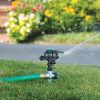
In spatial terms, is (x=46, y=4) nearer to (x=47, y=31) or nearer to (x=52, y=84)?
(x=47, y=31)

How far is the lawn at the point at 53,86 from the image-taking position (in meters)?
5.65

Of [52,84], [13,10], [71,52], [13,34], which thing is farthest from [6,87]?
[13,10]

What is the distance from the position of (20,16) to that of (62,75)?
6.62 meters

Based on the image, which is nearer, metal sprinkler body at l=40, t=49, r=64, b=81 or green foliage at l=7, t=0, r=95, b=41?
metal sprinkler body at l=40, t=49, r=64, b=81

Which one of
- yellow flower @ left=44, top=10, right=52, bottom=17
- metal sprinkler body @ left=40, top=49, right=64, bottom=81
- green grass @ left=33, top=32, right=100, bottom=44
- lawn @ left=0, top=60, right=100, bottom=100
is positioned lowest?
green grass @ left=33, top=32, right=100, bottom=44

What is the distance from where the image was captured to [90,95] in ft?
19.0

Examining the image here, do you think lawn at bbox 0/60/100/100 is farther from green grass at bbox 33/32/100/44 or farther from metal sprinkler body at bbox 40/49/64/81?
green grass at bbox 33/32/100/44

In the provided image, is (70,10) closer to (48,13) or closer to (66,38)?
(48,13)

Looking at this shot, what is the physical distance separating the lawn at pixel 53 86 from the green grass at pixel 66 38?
495 cm

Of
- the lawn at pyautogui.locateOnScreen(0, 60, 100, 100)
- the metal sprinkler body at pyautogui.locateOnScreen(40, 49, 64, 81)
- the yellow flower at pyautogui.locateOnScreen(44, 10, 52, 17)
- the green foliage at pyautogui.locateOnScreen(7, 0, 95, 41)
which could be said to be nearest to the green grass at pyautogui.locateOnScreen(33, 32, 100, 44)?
the green foliage at pyautogui.locateOnScreen(7, 0, 95, 41)

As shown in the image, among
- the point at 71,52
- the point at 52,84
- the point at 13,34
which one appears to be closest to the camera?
the point at 52,84

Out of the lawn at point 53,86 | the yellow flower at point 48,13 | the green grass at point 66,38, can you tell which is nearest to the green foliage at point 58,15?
the yellow flower at point 48,13

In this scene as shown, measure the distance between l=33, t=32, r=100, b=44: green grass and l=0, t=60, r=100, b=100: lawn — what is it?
16.2ft

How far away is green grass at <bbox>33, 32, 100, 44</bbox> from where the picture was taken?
12.5 m
